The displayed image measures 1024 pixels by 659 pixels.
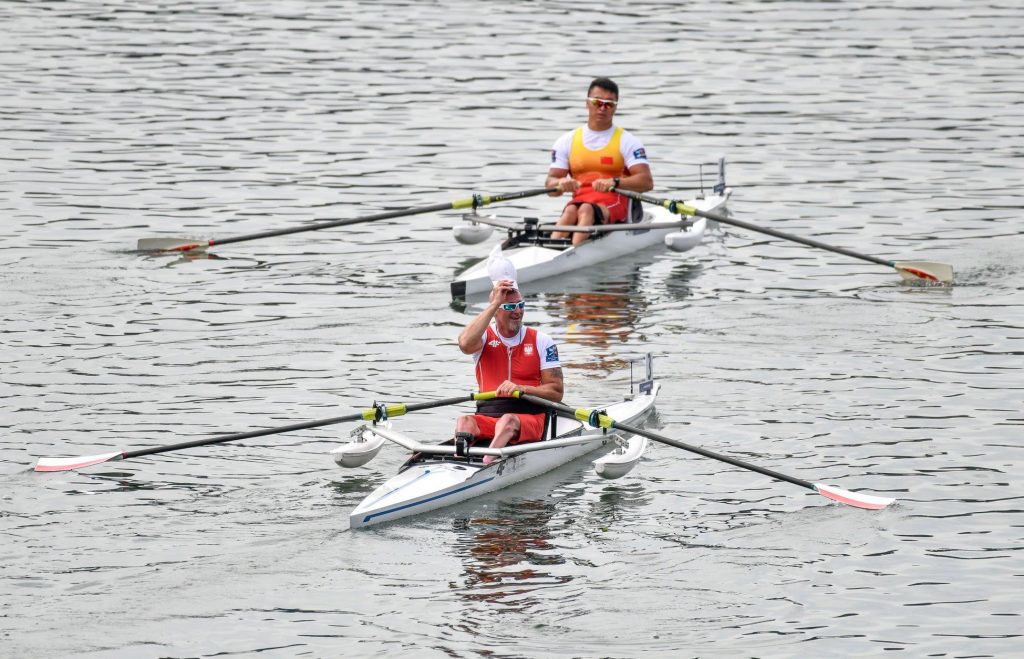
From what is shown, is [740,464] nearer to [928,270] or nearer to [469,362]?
[469,362]

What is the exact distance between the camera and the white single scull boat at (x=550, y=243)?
72.4ft

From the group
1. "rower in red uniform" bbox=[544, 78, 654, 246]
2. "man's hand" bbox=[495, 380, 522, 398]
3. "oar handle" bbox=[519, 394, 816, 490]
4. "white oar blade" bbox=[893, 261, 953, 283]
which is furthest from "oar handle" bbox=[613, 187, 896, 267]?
"man's hand" bbox=[495, 380, 522, 398]

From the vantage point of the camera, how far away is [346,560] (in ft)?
43.4

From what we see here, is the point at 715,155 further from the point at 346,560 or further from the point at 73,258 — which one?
the point at 346,560

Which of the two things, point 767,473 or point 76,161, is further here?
point 76,161

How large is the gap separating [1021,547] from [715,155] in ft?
58.9

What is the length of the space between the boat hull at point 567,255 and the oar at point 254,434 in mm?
6836

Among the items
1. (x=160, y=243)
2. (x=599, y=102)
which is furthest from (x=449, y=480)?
(x=160, y=243)

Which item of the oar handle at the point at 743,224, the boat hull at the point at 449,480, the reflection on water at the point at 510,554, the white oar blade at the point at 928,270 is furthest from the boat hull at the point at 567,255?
the reflection on water at the point at 510,554

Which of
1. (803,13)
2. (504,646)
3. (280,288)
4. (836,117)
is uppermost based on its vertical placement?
(803,13)

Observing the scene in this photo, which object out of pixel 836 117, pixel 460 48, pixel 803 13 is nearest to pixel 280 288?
pixel 836 117

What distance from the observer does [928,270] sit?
2217 cm

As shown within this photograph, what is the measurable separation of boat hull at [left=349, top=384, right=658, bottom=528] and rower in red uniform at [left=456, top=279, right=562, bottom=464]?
9.9 inches

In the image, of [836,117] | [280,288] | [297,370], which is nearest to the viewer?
[297,370]
